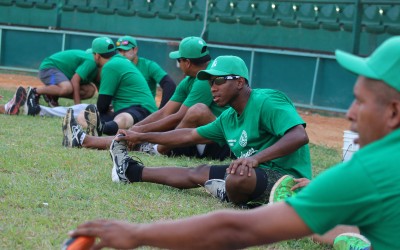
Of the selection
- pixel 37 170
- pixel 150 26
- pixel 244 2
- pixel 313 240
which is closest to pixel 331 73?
pixel 244 2

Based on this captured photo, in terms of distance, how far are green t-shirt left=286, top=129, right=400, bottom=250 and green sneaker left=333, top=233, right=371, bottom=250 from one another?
6.53 ft

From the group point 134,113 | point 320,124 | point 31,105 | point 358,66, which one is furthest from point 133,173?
point 320,124

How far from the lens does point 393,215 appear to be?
2.39 metres

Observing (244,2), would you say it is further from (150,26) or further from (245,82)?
(245,82)

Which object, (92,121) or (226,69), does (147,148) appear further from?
(226,69)

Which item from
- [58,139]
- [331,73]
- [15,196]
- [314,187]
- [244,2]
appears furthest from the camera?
[244,2]

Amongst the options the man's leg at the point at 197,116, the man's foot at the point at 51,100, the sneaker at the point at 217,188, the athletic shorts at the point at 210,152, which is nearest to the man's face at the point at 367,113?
the sneaker at the point at 217,188

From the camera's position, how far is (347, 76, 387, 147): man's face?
2.35 m

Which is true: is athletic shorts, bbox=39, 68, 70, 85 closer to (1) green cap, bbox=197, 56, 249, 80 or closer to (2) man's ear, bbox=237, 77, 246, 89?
(1) green cap, bbox=197, 56, 249, 80

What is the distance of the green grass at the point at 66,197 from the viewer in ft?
15.2

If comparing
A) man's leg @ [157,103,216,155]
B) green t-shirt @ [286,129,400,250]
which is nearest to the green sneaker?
green t-shirt @ [286,129,400,250]

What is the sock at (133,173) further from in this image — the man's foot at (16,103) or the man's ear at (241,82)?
the man's foot at (16,103)

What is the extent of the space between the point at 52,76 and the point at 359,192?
1008 cm

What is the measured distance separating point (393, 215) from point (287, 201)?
0.33 m
